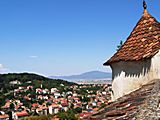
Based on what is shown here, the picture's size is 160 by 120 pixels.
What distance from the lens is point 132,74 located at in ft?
26.3

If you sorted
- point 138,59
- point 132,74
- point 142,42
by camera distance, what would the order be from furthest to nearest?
point 142,42 < point 132,74 < point 138,59

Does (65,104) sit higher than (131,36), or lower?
lower

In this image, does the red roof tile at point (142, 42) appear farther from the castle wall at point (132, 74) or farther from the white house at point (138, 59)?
the castle wall at point (132, 74)

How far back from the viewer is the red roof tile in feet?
24.7

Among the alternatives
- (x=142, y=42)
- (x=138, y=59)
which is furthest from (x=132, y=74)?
(x=142, y=42)

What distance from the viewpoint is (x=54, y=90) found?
7343 inches

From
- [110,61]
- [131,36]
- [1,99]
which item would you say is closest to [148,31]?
[131,36]

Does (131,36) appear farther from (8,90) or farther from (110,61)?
(8,90)

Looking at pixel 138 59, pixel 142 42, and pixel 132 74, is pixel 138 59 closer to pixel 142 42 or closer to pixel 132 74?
pixel 132 74

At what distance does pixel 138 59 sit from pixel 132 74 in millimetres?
600

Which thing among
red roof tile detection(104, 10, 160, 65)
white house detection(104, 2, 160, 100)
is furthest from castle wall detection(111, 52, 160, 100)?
red roof tile detection(104, 10, 160, 65)

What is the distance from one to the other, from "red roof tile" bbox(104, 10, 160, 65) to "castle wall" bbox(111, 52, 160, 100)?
0.47ft

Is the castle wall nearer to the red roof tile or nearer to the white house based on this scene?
the white house

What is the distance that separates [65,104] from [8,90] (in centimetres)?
5260
